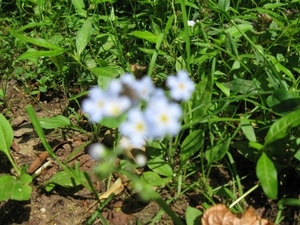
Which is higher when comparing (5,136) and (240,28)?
(240,28)

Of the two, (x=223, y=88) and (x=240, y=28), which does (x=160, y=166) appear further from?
(x=240, y=28)

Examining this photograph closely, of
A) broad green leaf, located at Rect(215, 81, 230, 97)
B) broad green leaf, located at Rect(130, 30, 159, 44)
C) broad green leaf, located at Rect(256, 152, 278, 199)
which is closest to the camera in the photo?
broad green leaf, located at Rect(256, 152, 278, 199)

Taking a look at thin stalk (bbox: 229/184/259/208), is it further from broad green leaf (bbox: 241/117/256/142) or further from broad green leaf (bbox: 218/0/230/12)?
broad green leaf (bbox: 218/0/230/12)

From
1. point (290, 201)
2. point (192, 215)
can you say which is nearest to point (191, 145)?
point (192, 215)

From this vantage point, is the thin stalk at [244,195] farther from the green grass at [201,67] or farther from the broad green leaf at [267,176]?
the broad green leaf at [267,176]

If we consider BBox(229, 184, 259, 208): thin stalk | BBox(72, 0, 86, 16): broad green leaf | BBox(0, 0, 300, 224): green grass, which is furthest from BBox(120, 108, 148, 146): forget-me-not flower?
BBox(72, 0, 86, 16): broad green leaf

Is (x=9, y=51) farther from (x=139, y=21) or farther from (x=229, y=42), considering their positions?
(x=229, y=42)

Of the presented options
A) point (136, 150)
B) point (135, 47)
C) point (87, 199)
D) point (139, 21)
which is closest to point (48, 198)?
point (87, 199)
